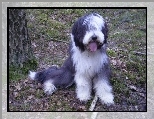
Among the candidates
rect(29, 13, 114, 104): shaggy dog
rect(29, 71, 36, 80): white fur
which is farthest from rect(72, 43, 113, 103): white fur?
rect(29, 71, 36, 80): white fur

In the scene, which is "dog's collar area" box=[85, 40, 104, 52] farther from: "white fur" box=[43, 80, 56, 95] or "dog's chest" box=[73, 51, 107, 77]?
"white fur" box=[43, 80, 56, 95]

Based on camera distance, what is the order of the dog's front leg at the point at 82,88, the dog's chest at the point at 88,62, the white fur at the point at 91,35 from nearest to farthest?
the white fur at the point at 91,35 → the dog's chest at the point at 88,62 → the dog's front leg at the point at 82,88

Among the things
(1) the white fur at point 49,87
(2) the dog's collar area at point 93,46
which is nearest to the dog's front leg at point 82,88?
(1) the white fur at point 49,87

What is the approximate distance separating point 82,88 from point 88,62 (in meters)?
0.23

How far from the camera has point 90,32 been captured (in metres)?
3.14

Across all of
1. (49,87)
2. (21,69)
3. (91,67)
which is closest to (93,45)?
(91,67)

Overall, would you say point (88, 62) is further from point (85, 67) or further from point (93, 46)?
point (93, 46)

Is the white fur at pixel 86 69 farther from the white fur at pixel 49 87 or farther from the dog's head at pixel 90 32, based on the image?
the white fur at pixel 49 87

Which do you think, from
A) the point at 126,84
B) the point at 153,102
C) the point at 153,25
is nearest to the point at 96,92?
the point at 126,84

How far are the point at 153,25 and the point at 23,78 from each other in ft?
3.63

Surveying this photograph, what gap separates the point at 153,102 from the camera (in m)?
3.51

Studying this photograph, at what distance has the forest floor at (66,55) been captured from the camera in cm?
339

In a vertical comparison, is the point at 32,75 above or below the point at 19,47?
below

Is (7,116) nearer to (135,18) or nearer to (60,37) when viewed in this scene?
(60,37)
